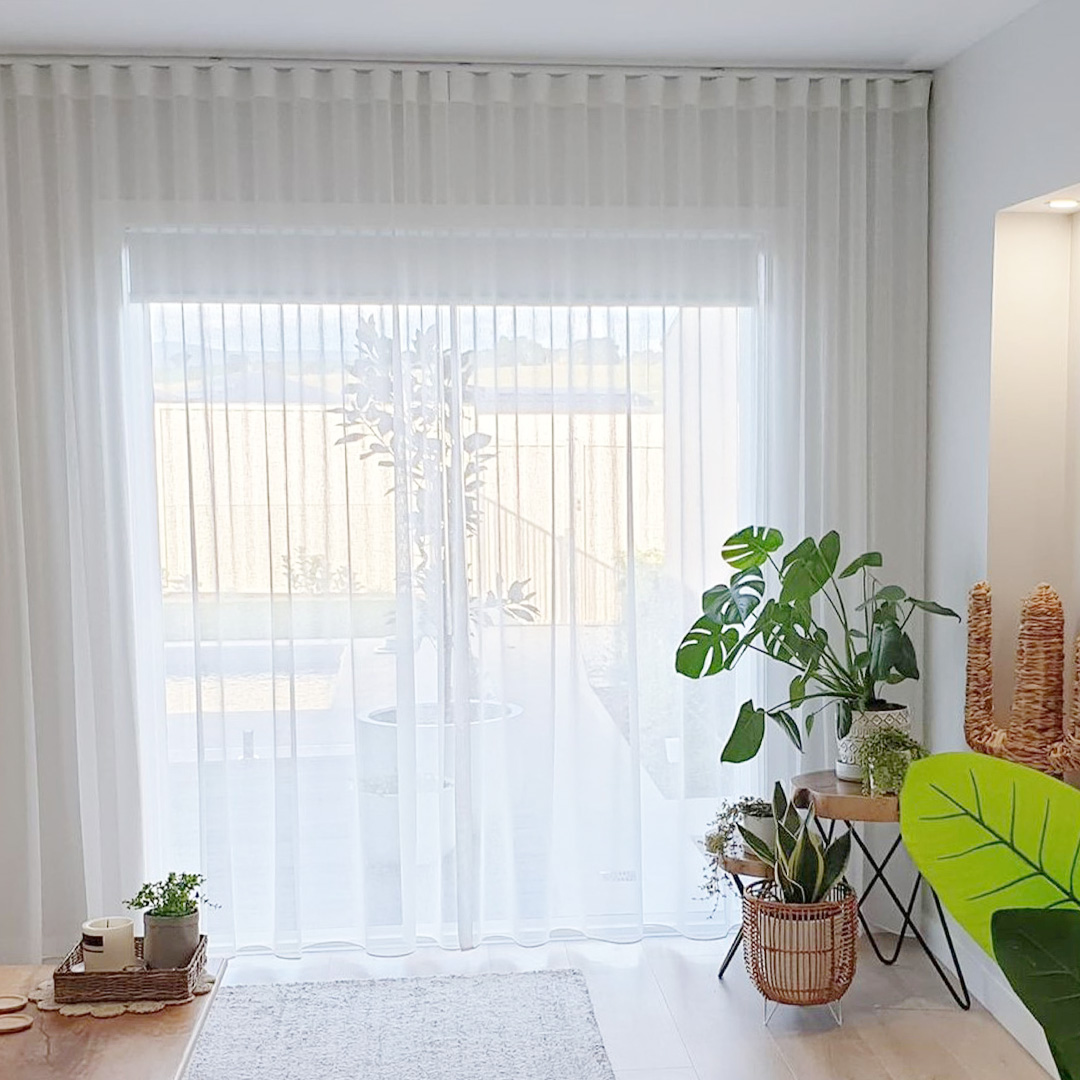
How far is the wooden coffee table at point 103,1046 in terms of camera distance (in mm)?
2305

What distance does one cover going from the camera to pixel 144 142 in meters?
3.69

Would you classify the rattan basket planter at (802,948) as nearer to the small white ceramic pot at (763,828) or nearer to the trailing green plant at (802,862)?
the trailing green plant at (802,862)

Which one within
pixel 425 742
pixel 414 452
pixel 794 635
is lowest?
→ pixel 425 742

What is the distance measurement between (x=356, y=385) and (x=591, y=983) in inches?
73.1

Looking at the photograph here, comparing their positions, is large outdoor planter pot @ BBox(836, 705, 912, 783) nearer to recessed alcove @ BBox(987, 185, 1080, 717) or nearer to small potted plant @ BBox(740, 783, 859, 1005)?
small potted plant @ BBox(740, 783, 859, 1005)

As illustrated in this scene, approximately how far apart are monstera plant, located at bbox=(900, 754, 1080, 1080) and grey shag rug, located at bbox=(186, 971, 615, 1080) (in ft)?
8.99

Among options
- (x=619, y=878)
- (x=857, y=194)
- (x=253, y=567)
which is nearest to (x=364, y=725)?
(x=253, y=567)

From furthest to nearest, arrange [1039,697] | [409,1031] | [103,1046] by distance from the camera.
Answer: [409,1031], [1039,697], [103,1046]

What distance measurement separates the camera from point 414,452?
3828 mm

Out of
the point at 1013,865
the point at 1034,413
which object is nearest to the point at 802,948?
the point at 1034,413

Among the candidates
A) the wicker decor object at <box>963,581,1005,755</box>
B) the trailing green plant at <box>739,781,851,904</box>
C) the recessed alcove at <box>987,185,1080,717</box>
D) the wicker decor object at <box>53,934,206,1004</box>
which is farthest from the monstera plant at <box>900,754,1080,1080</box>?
the recessed alcove at <box>987,185,1080,717</box>

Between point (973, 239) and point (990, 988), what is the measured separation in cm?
207

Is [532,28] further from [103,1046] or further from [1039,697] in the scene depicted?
[103,1046]

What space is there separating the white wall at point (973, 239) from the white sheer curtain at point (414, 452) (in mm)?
120
